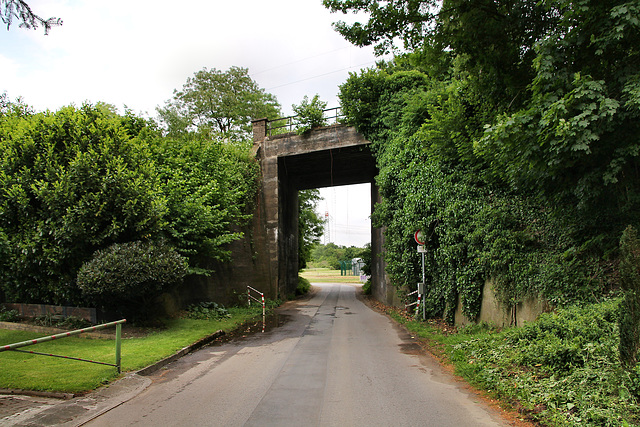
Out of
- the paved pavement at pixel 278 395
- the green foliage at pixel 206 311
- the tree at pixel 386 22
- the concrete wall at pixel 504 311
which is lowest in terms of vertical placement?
the green foliage at pixel 206 311

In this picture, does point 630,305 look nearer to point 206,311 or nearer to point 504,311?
point 504,311

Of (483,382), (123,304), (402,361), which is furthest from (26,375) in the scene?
(483,382)

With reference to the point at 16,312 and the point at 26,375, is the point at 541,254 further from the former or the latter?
the point at 16,312

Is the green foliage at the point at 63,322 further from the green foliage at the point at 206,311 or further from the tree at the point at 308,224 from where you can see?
the tree at the point at 308,224

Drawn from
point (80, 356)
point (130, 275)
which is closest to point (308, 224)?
point (130, 275)

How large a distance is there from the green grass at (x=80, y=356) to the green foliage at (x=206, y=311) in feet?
6.29

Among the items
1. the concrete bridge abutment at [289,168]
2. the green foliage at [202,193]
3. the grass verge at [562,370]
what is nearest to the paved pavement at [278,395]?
the grass verge at [562,370]

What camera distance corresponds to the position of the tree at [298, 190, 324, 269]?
112 feet

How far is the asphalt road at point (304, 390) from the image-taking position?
4.56m

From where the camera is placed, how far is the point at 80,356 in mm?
7195

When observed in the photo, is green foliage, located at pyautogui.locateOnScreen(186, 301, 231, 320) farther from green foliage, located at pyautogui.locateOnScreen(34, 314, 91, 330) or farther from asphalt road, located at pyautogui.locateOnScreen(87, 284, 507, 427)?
asphalt road, located at pyautogui.locateOnScreen(87, 284, 507, 427)

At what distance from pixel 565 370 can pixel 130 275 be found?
911cm

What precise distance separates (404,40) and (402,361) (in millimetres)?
6924

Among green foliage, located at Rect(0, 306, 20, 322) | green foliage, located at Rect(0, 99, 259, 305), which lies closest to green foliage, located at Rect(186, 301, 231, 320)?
green foliage, located at Rect(0, 99, 259, 305)
